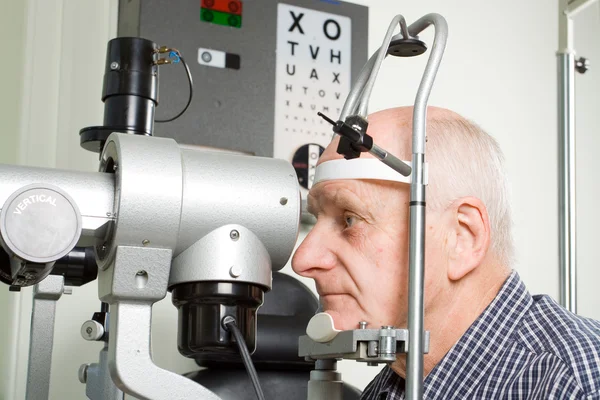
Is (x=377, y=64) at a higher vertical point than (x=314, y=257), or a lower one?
higher

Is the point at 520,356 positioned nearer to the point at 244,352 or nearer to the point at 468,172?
the point at 468,172

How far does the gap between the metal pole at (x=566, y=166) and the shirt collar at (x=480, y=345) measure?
1233 millimetres

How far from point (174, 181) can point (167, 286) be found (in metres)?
0.11

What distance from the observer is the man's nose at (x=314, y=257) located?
1.07 meters

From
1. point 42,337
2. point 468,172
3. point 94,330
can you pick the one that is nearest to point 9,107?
point 42,337

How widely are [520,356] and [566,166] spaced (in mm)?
1408

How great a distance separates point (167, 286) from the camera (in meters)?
0.86

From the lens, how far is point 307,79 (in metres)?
1.97

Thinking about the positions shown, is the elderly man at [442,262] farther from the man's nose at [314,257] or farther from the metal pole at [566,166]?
the metal pole at [566,166]

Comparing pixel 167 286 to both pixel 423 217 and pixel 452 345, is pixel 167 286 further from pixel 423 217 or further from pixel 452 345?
pixel 452 345

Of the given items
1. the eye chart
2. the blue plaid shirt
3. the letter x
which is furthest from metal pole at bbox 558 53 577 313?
the blue plaid shirt

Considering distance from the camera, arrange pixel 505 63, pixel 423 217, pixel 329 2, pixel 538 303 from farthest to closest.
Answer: pixel 505 63
pixel 329 2
pixel 538 303
pixel 423 217

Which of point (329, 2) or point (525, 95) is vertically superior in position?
point (329, 2)

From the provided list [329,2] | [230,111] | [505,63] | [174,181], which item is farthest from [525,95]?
[174,181]
